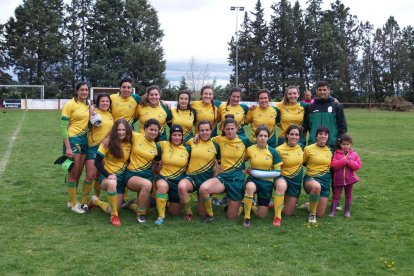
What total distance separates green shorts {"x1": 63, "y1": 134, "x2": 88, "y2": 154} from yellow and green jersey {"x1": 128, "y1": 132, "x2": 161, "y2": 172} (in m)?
0.76

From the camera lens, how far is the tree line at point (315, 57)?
52.7m

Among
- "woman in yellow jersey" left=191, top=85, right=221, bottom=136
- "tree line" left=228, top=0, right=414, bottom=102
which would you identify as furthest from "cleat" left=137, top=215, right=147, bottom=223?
"tree line" left=228, top=0, right=414, bottom=102

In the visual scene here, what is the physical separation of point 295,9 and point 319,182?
52.4m

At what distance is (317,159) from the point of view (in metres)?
5.92

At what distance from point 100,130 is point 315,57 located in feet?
166

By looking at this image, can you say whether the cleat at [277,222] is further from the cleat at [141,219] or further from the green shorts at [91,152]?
the green shorts at [91,152]

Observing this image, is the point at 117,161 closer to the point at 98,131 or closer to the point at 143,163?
the point at 143,163

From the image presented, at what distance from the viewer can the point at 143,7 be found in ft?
150

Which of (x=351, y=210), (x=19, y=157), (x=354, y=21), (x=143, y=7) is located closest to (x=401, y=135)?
(x=351, y=210)

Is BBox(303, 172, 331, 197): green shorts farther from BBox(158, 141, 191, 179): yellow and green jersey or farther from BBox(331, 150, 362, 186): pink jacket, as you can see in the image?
BBox(158, 141, 191, 179): yellow and green jersey

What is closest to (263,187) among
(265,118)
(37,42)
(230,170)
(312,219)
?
(230,170)

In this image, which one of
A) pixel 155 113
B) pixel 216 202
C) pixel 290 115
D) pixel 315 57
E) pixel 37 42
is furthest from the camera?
pixel 315 57

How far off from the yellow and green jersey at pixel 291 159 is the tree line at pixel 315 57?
47690 mm

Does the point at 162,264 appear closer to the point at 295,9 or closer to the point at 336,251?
the point at 336,251
